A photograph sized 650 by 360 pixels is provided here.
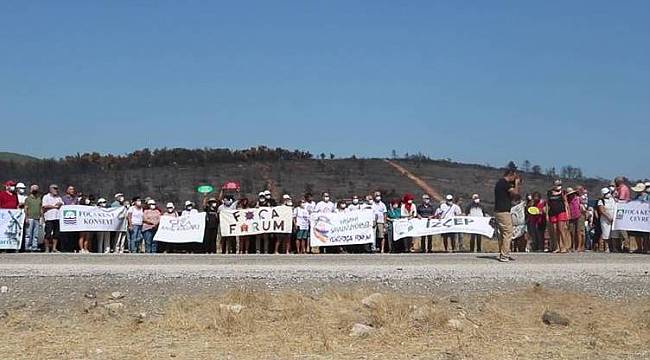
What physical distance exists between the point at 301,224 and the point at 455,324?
35.2 ft

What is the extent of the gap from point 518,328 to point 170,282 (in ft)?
20.8

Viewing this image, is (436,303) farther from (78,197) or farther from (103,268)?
(78,197)

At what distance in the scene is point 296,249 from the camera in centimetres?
2322

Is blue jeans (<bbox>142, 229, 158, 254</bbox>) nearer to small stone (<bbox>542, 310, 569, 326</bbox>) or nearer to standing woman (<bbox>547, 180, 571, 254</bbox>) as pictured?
standing woman (<bbox>547, 180, 571, 254</bbox>)

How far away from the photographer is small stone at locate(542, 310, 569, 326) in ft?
41.4

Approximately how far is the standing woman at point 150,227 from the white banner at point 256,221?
1922 mm

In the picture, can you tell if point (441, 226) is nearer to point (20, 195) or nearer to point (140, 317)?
point (140, 317)

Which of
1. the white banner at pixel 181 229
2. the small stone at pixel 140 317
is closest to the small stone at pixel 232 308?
the small stone at pixel 140 317

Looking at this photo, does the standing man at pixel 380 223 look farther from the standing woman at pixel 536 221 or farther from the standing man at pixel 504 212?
the standing man at pixel 504 212

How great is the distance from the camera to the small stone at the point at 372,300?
13.2 metres

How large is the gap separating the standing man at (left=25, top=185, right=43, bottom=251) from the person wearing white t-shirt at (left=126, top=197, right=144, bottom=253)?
2.41 metres

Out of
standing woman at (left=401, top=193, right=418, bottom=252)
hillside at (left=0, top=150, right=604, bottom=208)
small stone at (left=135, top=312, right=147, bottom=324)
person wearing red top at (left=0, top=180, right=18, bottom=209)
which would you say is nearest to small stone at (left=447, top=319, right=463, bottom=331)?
small stone at (left=135, top=312, right=147, bottom=324)

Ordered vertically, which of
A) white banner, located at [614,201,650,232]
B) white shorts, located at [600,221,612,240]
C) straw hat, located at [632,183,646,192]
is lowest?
white shorts, located at [600,221,612,240]

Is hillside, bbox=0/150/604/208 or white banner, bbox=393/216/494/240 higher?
hillside, bbox=0/150/604/208
